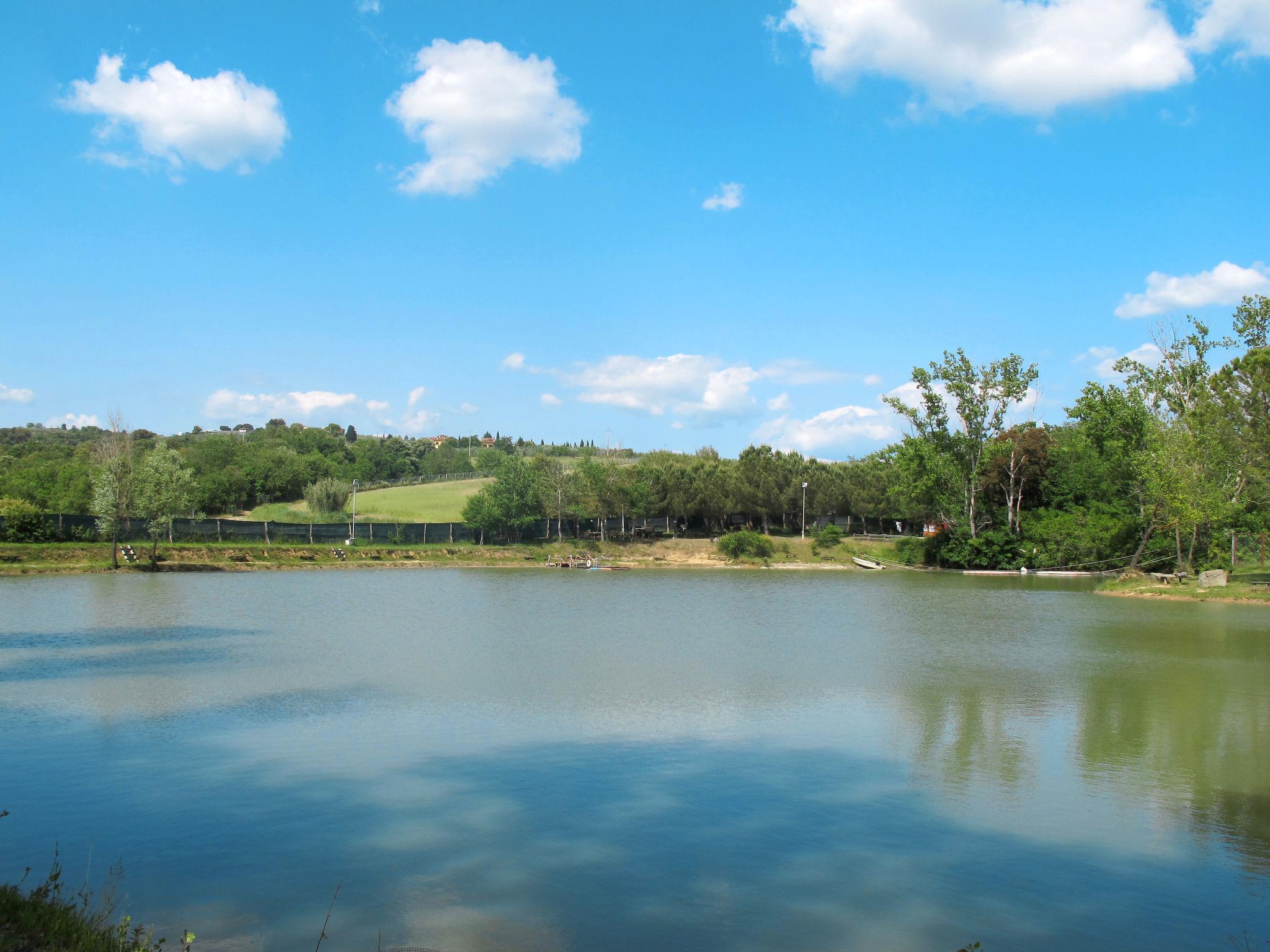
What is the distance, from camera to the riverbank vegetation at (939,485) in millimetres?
42406

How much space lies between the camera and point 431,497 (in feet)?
311

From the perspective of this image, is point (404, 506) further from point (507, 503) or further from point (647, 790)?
point (647, 790)

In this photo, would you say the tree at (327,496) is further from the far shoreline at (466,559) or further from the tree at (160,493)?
the tree at (160,493)

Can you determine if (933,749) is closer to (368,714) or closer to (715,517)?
(368,714)

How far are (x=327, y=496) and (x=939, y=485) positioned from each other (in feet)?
161

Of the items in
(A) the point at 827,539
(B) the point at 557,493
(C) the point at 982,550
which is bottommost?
(C) the point at 982,550

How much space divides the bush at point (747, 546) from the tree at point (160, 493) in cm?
3432

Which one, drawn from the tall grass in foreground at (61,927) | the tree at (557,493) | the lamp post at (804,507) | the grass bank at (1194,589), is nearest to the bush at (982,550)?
the grass bank at (1194,589)

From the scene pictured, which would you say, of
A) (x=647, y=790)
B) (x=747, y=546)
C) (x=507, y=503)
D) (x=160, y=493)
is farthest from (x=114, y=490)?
(x=647, y=790)

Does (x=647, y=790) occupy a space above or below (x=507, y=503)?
below

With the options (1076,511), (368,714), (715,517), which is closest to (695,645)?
(368,714)

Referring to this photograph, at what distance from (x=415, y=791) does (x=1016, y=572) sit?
168ft

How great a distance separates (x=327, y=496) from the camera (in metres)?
79.6

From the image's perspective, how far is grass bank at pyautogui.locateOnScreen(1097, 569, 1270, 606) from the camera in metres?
35.7
